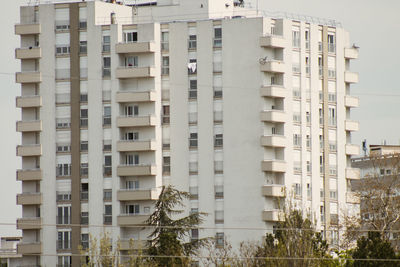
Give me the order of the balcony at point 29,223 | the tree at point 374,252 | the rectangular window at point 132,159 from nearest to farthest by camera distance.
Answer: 1. the tree at point 374,252
2. the rectangular window at point 132,159
3. the balcony at point 29,223

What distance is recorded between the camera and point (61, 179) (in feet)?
422

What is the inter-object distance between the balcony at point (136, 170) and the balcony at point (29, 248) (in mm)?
9803

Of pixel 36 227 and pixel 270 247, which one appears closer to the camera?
pixel 270 247

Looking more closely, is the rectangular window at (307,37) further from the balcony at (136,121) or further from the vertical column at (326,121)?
the balcony at (136,121)

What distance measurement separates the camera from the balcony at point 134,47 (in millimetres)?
126062

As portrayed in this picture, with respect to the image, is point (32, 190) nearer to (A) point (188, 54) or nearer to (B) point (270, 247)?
(A) point (188, 54)

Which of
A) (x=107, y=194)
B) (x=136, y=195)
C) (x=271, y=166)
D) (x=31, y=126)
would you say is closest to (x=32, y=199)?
(x=31, y=126)

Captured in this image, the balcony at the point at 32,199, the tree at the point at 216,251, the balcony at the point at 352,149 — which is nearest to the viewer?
the tree at the point at 216,251

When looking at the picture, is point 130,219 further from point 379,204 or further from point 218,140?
point 379,204

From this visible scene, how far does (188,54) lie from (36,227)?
20.5m

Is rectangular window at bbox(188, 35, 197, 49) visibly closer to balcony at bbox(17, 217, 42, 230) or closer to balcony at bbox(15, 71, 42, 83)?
balcony at bbox(15, 71, 42, 83)

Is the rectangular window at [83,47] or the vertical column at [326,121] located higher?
the rectangular window at [83,47]

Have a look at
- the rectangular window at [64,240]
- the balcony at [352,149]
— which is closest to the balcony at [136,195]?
the rectangular window at [64,240]

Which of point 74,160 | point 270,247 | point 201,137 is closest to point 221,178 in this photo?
point 201,137
